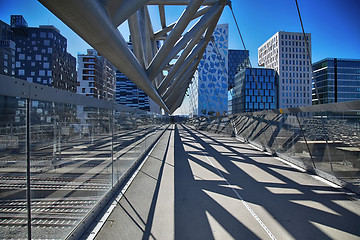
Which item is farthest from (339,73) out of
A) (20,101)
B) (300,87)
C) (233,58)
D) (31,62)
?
(31,62)

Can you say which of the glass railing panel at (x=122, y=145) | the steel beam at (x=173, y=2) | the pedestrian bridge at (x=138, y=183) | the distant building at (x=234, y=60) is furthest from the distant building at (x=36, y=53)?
the distant building at (x=234, y=60)

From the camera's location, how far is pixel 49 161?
2322 mm

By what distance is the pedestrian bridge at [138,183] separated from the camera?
72.5 inches

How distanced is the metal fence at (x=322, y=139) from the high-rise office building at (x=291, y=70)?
6377cm

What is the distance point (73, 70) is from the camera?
61812mm

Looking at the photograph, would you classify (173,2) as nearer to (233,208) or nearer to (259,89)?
(233,208)

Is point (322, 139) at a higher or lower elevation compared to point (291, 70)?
lower

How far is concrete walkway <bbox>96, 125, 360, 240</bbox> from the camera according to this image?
9.14 feet

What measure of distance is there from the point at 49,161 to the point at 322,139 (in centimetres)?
630

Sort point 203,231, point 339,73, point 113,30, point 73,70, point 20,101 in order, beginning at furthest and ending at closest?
1. point 73,70
2. point 339,73
3. point 203,231
4. point 113,30
5. point 20,101

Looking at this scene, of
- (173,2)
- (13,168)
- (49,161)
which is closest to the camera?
(13,168)

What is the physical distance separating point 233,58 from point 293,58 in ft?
133

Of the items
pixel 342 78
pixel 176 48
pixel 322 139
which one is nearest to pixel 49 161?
pixel 176 48

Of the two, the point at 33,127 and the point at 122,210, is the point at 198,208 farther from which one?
the point at 33,127
